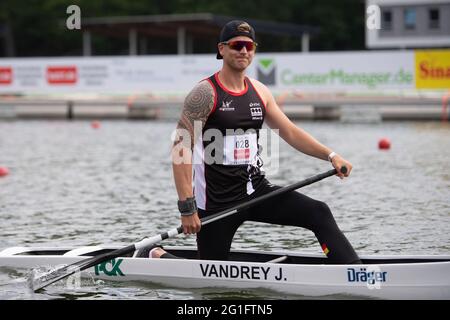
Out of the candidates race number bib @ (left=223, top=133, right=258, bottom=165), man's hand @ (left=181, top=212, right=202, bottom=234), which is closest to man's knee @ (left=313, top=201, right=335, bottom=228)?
race number bib @ (left=223, top=133, right=258, bottom=165)

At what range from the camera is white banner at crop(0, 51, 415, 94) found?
32219 mm

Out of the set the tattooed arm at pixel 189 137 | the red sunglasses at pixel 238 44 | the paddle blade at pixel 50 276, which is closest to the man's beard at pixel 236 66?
the red sunglasses at pixel 238 44

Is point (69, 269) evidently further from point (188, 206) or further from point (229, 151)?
point (229, 151)

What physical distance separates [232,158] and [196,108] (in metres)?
0.58

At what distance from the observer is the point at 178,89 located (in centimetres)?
3466

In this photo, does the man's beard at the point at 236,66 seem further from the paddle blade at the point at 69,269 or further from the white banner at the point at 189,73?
the white banner at the point at 189,73

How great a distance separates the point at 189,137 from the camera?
844 cm

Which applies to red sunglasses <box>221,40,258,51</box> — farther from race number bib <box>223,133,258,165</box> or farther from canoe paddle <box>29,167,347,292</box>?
canoe paddle <box>29,167,347,292</box>

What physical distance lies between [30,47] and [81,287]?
2858 inches

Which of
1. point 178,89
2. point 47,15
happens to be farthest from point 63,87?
point 47,15

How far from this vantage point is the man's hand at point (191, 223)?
8.44m

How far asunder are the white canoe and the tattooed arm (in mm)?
590

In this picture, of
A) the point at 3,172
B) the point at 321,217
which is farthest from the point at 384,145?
the point at 321,217

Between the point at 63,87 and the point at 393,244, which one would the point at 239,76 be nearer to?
the point at 393,244
